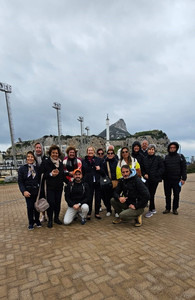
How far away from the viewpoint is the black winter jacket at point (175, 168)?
5039mm

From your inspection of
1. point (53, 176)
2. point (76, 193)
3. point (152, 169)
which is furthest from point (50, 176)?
point (152, 169)

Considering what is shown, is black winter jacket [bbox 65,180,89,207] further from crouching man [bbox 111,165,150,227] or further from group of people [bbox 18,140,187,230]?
crouching man [bbox 111,165,150,227]

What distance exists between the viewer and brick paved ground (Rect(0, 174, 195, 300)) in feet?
7.18

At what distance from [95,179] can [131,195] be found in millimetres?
1111

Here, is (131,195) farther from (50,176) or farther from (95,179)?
(50,176)

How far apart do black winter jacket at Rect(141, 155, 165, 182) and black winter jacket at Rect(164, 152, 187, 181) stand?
0.25 metres

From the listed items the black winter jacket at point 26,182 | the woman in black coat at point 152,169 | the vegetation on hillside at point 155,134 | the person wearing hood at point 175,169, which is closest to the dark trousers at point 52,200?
the black winter jacket at point 26,182

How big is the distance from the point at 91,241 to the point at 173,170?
10.1 ft

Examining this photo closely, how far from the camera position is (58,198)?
14.8 ft

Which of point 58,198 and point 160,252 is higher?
point 58,198

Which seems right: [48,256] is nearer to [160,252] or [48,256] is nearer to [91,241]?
[91,241]

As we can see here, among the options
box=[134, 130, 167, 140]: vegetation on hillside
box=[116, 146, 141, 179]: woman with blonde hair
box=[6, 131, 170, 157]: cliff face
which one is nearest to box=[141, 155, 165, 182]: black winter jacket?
box=[116, 146, 141, 179]: woman with blonde hair

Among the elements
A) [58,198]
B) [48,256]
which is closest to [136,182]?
[58,198]

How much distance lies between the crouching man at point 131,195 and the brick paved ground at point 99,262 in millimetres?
333
